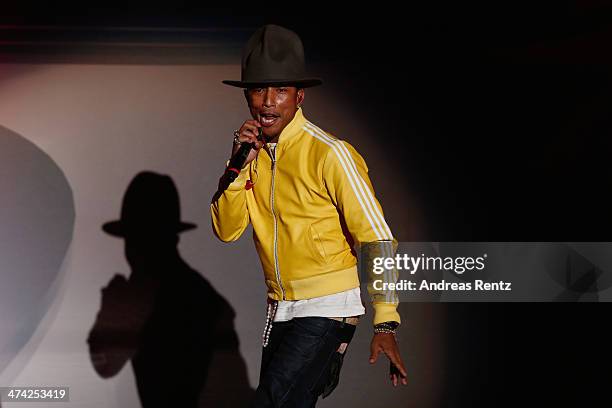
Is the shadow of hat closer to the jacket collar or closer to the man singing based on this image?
the man singing

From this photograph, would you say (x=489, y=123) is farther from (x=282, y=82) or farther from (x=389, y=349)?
(x=389, y=349)

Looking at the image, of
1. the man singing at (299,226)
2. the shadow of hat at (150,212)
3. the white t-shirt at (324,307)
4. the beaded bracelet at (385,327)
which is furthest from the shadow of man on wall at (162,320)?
the beaded bracelet at (385,327)

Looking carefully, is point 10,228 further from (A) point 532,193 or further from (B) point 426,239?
(A) point 532,193

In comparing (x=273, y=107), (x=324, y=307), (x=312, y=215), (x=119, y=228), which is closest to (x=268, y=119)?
(x=273, y=107)

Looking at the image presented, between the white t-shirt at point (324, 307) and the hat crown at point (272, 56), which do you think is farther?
the hat crown at point (272, 56)

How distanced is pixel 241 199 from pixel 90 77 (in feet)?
6.16

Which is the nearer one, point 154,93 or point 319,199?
point 319,199

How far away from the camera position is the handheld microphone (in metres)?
2.42

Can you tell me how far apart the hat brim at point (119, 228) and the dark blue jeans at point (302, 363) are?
1.78 m

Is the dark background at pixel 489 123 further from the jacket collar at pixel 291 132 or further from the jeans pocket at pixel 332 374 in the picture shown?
the jeans pocket at pixel 332 374

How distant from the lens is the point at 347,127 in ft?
13.5

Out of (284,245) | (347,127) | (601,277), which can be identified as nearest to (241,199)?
(284,245)

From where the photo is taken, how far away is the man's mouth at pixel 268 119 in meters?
2.56

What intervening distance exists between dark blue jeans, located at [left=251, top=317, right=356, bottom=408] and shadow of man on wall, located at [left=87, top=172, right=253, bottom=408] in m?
1.73
